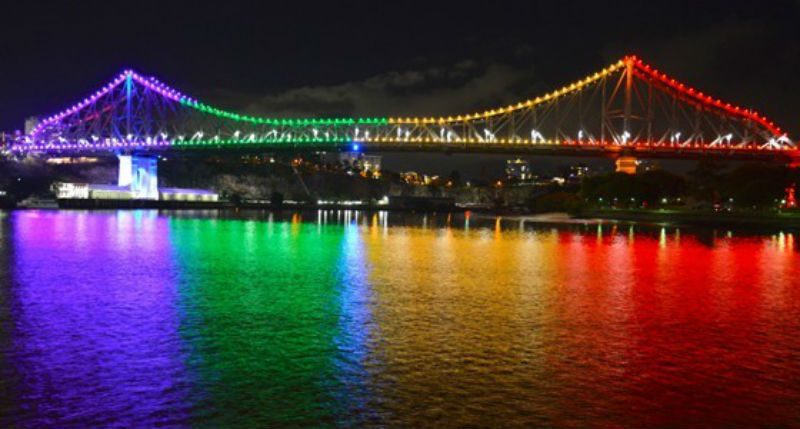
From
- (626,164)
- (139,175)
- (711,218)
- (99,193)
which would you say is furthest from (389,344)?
(139,175)

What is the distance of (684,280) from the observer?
Result: 23.3 meters

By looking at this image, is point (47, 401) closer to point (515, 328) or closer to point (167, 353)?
point (167, 353)

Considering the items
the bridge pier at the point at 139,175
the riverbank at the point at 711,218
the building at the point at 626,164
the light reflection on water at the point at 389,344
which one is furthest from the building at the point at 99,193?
the light reflection on water at the point at 389,344

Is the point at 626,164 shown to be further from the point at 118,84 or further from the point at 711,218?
the point at 118,84

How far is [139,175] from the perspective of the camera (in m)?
104

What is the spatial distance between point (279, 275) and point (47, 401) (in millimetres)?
13204

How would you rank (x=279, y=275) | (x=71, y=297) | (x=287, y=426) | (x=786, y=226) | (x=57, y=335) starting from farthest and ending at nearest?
(x=786, y=226)
(x=279, y=275)
(x=71, y=297)
(x=57, y=335)
(x=287, y=426)

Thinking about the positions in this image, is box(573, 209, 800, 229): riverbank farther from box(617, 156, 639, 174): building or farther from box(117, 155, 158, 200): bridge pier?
box(117, 155, 158, 200): bridge pier

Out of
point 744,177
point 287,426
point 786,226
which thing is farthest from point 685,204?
point 287,426

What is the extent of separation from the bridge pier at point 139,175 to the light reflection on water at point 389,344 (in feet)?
260

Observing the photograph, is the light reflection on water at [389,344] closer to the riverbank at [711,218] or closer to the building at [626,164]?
the riverbank at [711,218]

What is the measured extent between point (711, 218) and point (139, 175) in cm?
6821

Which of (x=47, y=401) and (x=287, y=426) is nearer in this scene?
(x=287, y=426)

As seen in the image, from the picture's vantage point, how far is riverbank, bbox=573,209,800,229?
2510 inches
